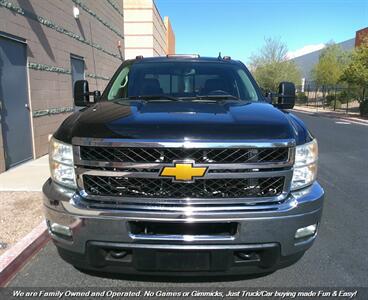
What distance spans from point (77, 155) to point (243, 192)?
1.20 metres

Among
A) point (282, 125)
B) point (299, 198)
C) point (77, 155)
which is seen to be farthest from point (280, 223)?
point (77, 155)

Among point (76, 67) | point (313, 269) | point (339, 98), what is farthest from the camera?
point (339, 98)

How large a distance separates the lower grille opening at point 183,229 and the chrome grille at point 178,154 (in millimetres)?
431

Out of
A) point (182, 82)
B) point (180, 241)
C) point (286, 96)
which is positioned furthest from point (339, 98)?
point (180, 241)

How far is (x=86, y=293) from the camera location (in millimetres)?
3102

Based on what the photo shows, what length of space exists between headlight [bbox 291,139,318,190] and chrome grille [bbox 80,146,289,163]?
192 mm

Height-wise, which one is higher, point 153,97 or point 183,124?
point 153,97

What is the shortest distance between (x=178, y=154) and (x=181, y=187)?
9.2 inches

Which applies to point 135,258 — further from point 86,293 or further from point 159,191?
point 86,293

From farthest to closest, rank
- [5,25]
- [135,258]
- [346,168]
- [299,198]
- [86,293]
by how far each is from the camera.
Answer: [346,168] < [5,25] < [86,293] < [299,198] < [135,258]

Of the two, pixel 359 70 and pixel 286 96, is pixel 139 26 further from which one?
pixel 286 96

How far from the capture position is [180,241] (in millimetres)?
2582

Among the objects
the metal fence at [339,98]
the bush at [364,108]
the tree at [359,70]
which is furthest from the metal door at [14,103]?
the metal fence at [339,98]

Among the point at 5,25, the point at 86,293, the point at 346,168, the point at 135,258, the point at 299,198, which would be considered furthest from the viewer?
the point at 346,168
